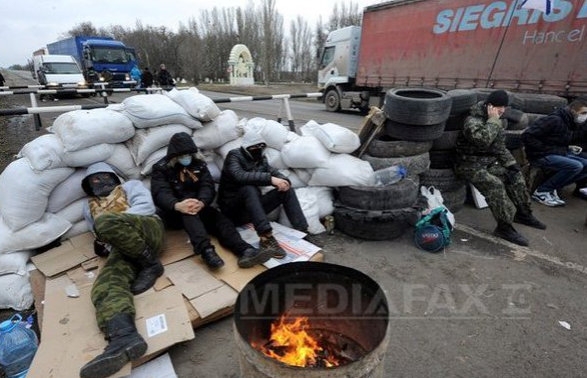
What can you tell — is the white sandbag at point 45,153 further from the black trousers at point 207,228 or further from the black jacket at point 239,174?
the black jacket at point 239,174

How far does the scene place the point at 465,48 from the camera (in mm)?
8969

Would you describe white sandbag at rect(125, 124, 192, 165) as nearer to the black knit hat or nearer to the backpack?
the backpack

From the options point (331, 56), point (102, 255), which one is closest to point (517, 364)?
point (102, 255)

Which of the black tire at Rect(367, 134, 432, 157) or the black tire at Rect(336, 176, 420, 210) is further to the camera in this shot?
the black tire at Rect(367, 134, 432, 157)

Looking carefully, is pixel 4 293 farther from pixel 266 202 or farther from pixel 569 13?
pixel 569 13

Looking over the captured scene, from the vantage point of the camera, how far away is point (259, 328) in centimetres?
180

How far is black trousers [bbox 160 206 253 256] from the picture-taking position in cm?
284

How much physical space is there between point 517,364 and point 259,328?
5.51ft

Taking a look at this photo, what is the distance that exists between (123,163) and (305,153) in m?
1.88

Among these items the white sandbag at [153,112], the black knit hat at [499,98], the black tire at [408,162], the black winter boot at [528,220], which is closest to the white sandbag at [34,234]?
the white sandbag at [153,112]

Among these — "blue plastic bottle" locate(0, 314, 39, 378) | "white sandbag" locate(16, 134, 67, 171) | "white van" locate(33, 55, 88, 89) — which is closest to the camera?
"blue plastic bottle" locate(0, 314, 39, 378)

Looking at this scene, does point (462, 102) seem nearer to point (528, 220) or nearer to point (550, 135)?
point (550, 135)

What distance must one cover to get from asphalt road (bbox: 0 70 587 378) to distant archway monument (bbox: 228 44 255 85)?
37.7 m

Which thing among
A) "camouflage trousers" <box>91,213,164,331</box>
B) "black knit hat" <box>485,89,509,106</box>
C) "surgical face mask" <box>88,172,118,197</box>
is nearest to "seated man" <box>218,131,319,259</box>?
"camouflage trousers" <box>91,213,164,331</box>
